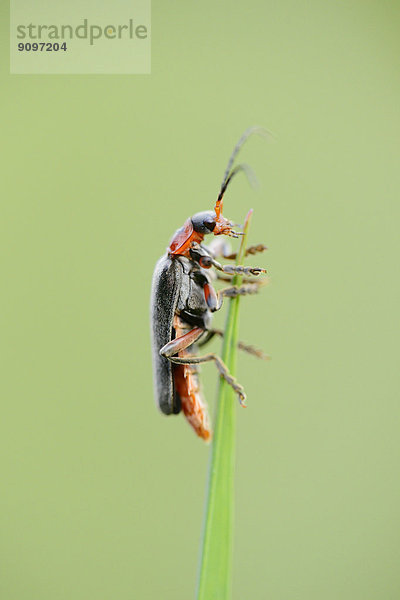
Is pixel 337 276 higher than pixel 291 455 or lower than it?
higher

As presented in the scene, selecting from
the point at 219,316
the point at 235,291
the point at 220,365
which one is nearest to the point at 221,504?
the point at 220,365

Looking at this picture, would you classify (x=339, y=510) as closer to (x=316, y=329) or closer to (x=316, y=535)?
(x=316, y=535)

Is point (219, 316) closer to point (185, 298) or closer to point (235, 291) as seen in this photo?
point (185, 298)

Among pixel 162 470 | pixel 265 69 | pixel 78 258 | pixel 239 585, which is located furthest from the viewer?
pixel 265 69

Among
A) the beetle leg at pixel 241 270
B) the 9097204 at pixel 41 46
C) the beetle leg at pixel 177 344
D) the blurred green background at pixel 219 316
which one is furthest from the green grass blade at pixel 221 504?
the 9097204 at pixel 41 46

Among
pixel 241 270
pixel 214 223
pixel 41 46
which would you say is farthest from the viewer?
pixel 41 46

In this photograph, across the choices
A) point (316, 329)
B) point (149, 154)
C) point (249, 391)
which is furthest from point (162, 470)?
point (149, 154)

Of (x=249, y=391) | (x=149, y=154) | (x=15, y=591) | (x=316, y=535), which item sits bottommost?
(x=15, y=591)
